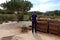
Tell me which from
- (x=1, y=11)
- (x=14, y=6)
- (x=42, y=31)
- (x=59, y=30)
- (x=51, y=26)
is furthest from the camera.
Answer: (x=1, y=11)

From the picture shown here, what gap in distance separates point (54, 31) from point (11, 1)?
1162 cm

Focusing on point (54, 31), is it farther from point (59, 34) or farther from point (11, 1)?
point (11, 1)

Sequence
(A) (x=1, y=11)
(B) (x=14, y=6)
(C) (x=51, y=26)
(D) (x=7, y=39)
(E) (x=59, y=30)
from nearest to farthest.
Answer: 1. (D) (x=7, y=39)
2. (E) (x=59, y=30)
3. (C) (x=51, y=26)
4. (B) (x=14, y=6)
5. (A) (x=1, y=11)

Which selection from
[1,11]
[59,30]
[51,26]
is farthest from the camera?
[1,11]

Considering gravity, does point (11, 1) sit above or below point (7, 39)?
above

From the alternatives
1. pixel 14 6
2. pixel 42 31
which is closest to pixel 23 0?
pixel 14 6

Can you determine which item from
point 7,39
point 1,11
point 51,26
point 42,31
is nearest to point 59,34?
point 51,26

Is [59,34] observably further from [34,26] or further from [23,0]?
[23,0]

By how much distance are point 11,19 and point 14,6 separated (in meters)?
1.71

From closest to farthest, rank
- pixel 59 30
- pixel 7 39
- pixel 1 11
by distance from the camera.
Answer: pixel 7 39, pixel 59 30, pixel 1 11

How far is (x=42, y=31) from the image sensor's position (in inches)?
385

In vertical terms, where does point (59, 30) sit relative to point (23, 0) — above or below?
below

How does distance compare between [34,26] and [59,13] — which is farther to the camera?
[59,13]

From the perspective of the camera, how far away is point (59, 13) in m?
19.2
